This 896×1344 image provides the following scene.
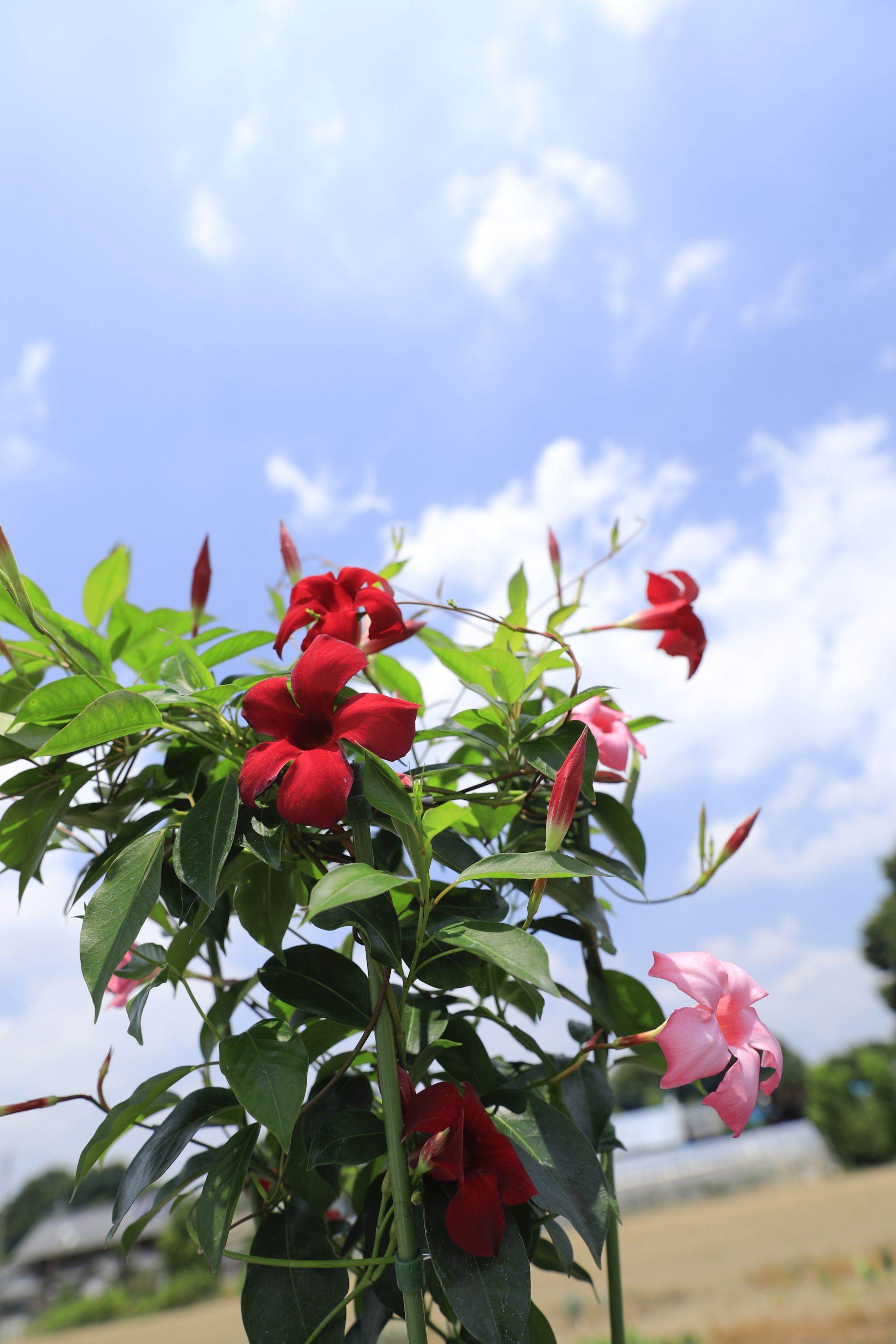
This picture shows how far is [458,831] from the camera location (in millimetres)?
828

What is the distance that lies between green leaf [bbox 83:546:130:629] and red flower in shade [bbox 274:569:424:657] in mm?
381

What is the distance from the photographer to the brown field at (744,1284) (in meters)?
5.73

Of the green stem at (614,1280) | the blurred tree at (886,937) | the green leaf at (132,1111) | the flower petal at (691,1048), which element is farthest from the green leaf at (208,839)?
the blurred tree at (886,937)

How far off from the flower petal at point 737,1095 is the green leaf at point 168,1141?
14.9 inches

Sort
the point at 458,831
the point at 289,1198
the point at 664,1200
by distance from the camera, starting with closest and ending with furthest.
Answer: the point at 289,1198 < the point at 458,831 < the point at 664,1200

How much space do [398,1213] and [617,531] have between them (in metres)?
0.79

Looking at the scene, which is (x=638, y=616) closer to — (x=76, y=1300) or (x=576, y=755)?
(x=576, y=755)

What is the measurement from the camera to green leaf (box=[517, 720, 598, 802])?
645mm

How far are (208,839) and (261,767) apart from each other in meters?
0.08

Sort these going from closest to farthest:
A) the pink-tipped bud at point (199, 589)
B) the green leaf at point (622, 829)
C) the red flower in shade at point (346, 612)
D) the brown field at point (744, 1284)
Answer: the red flower in shade at point (346, 612) → the green leaf at point (622, 829) → the pink-tipped bud at point (199, 589) → the brown field at point (744, 1284)

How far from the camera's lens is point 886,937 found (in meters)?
20.2

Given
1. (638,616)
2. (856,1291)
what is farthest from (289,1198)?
(856,1291)

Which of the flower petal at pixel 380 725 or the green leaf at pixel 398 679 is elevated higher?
the green leaf at pixel 398 679

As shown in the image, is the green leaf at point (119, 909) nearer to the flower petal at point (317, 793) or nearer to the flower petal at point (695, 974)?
the flower petal at point (317, 793)
